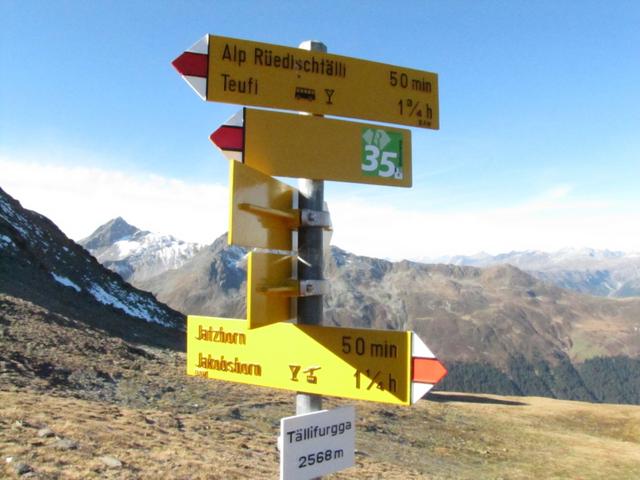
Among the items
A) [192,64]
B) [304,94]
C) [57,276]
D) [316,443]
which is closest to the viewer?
[316,443]

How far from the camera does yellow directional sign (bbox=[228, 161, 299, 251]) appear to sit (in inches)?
144

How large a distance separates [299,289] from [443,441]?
71.5 ft

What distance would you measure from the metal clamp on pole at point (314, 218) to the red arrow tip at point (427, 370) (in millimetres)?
1346

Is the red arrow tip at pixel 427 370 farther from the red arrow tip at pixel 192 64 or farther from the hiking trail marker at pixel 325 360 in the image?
the red arrow tip at pixel 192 64

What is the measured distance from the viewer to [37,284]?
112 feet

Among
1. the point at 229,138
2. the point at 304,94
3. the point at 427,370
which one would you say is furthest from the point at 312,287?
the point at 304,94

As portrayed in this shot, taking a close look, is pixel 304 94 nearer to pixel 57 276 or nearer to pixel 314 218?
pixel 314 218

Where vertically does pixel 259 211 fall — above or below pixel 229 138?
below

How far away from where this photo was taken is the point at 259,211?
391 cm

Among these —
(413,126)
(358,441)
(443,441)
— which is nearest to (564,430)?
(443,441)

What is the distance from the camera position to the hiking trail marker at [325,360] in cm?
409

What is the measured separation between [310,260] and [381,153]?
4.25 feet

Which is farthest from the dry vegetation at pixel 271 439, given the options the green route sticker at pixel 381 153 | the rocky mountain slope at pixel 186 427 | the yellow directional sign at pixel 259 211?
the green route sticker at pixel 381 153

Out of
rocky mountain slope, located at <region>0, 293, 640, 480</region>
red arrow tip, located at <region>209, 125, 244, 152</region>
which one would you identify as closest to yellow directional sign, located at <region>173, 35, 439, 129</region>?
red arrow tip, located at <region>209, 125, 244, 152</region>
